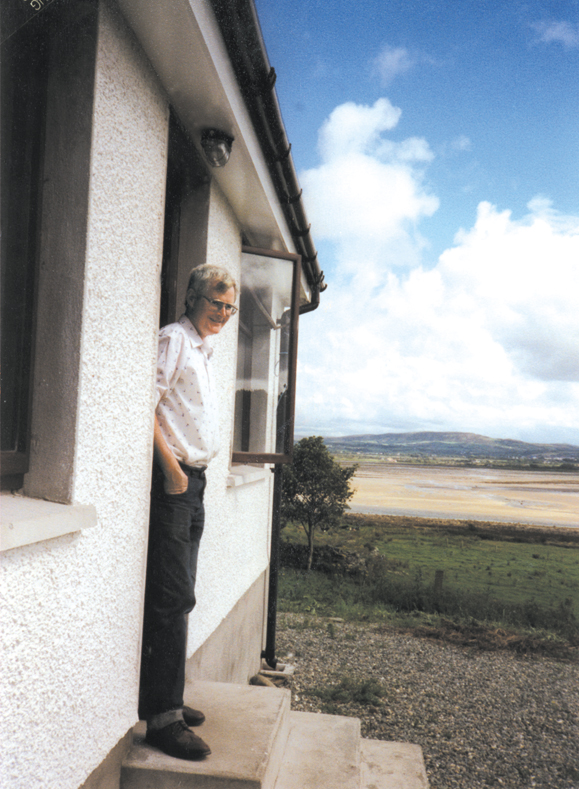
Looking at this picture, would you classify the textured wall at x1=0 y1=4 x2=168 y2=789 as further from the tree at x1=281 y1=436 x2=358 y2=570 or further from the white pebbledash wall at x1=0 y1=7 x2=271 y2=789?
the tree at x1=281 y1=436 x2=358 y2=570

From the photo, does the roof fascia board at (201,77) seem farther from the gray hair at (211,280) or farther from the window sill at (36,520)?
the window sill at (36,520)

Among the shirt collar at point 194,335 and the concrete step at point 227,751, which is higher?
the shirt collar at point 194,335

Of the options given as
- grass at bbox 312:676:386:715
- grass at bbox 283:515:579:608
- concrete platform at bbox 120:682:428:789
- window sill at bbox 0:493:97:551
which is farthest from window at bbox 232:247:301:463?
grass at bbox 283:515:579:608

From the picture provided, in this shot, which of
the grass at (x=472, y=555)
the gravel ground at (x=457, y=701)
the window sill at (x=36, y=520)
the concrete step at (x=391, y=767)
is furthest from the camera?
the grass at (x=472, y=555)

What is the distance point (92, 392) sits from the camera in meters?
1.59

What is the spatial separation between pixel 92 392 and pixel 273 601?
450cm

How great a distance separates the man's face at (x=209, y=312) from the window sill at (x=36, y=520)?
0.80 meters

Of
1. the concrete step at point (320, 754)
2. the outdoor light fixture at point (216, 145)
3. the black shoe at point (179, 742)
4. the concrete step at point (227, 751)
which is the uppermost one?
the outdoor light fixture at point (216, 145)

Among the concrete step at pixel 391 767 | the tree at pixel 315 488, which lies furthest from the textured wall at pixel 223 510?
A: the tree at pixel 315 488

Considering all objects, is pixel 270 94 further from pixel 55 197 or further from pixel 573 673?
pixel 573 673

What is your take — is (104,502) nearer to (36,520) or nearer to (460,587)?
(36,520)

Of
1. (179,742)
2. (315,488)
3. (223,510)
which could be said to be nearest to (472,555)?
(315,488)

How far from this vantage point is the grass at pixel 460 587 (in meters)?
10.8

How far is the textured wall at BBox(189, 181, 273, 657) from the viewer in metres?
2.95
